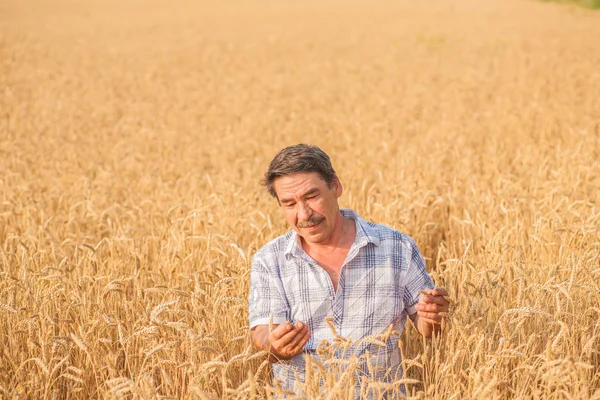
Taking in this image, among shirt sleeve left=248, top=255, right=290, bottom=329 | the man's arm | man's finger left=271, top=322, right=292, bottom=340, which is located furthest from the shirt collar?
man's finger left=271, top=322, right=292, bottom=340

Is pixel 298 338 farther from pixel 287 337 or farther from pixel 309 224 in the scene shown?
pixel 309 224

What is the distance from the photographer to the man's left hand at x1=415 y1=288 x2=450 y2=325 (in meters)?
2.47

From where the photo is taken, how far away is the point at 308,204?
8.95ft

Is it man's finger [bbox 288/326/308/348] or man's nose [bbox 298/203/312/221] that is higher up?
man's nose [bbox 298/203/312/221]

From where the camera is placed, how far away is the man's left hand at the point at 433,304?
247 cm

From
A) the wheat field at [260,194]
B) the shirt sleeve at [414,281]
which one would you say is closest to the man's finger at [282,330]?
the wheat field at [260,194]

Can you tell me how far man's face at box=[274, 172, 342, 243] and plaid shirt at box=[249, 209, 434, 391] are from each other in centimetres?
10

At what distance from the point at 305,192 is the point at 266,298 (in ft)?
1.52

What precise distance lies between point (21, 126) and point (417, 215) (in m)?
6.16

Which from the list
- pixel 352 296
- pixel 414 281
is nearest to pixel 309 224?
pixel 352 296

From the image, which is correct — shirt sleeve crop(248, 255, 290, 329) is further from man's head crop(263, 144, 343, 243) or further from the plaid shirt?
man's head crop(263, 144, 343, 243)

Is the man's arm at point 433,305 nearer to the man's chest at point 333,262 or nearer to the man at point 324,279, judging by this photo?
the man at point 324,279

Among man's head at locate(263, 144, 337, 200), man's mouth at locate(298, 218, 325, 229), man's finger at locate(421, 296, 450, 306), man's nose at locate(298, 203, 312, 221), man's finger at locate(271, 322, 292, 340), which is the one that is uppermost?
man's head at locate(263, 144, 337, 200)

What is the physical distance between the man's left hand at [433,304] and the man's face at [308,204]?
0.50 metres
